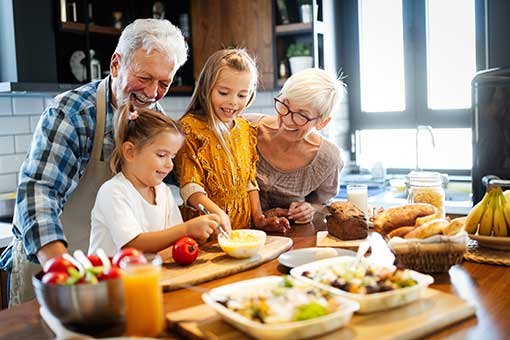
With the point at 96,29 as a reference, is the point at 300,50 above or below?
below

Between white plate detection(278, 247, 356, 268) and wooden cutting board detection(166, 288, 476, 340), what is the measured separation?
0.41 m

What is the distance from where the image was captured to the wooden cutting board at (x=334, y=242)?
6.53 ft

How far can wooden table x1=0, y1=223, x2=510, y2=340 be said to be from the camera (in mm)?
1313

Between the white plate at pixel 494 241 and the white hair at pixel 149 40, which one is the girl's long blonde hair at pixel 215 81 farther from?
the white plate at pixel 494 241

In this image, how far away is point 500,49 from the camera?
430 centimetres

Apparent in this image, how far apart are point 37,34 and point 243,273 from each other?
86.2 inches

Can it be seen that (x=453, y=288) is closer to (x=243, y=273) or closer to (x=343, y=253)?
(x=343, y=253)

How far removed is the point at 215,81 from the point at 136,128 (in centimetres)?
43

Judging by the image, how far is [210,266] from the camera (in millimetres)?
1767

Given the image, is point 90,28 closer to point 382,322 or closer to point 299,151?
point 299,151

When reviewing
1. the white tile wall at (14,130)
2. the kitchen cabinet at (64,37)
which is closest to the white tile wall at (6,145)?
the white tile wall at (14,130)

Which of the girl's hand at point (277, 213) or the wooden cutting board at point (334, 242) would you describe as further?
the girl's hand at point (277, 213)

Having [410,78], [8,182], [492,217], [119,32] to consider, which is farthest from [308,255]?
[410,78]

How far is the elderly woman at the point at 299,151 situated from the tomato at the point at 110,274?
1297 mm
